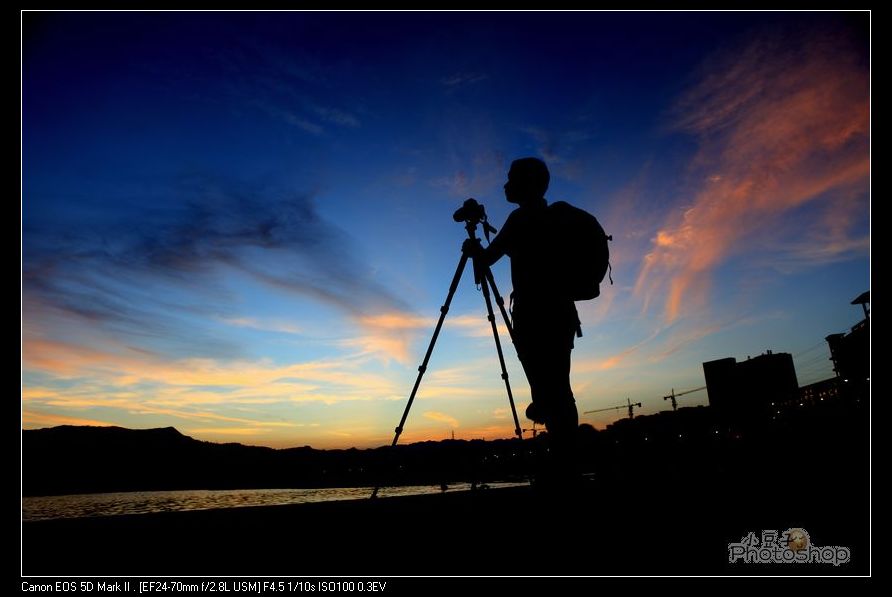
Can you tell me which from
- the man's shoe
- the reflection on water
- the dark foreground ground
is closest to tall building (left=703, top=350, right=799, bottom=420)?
the reflection on water

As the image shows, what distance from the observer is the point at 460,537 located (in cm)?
221

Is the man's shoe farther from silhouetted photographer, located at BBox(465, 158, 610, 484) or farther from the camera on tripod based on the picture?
the camera on tripod

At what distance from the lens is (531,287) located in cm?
315

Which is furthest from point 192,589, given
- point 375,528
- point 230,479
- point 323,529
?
point 230,479

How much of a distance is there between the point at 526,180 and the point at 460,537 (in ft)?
9.42

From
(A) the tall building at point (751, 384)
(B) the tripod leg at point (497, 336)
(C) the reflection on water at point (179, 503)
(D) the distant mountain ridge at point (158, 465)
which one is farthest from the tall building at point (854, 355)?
(D) the distant mountain ridge at point (158, 465)

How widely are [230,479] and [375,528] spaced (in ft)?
715

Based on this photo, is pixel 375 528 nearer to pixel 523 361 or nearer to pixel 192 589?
pixel 192 589

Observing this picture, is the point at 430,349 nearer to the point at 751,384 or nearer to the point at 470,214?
the point at 470,214

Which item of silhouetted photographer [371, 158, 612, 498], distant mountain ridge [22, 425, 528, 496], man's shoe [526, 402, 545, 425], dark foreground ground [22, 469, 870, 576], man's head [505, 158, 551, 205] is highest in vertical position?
man's head [505, 158, 551, 205]

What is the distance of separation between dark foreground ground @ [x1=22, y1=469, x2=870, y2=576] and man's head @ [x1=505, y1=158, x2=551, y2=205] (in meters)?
2.49

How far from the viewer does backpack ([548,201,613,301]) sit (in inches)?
121

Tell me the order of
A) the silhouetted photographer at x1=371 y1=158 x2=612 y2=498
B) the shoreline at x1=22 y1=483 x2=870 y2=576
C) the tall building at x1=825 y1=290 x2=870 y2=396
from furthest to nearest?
the tall building at x1=825 y1=290 x2=870 y2=396, the silhouetted photographer at x1=371 y1=158 x2=612 y2=498, the shoreline at x1=22 y1=483 x2=870 y2=576
